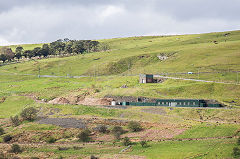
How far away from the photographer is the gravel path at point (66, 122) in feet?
310

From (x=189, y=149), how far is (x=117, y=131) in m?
25.3

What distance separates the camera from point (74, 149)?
7325 centimetres

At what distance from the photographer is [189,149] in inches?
2534

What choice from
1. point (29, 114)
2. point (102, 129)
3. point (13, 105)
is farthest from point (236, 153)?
point (13, 105)

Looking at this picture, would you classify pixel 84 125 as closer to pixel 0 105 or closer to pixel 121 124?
pixel 121 124

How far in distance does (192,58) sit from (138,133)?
97996 mm

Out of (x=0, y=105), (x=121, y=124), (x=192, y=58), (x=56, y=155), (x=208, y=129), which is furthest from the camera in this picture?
(x=192, y=58)

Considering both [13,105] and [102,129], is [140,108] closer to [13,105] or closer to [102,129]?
[102,129]

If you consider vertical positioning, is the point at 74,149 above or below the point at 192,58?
below

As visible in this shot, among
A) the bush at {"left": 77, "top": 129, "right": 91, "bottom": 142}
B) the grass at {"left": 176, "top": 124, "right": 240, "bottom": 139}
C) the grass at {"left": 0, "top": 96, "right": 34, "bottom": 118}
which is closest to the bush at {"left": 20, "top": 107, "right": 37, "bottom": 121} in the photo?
the grass at {"left": 0, "top": 96, "right": 34, "bottom": 118}

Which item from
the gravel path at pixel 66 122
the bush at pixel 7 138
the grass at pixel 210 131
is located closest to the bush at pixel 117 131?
the gravel path at pixel 66 122

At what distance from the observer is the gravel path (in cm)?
9450

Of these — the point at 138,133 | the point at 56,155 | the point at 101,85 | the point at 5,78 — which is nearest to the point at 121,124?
the point at 138,133

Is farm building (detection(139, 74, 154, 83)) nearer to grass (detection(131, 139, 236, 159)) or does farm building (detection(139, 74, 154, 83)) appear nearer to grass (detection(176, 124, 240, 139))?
grass (detection(176, 124, 240, 139))
